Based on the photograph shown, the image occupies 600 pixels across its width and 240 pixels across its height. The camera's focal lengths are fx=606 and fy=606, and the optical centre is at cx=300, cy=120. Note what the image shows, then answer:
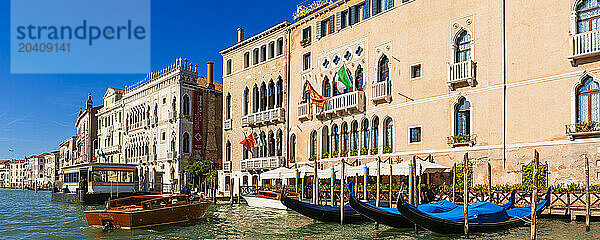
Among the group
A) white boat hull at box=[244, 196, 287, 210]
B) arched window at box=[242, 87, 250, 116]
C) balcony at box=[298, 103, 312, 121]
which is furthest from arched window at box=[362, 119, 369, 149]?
arched window at box=[242, 87, 250, 116]

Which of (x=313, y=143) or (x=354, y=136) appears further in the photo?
(x=313, y=143)

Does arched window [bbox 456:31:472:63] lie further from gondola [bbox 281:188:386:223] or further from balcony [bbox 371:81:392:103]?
gondola [bbox 281:188:386:223]

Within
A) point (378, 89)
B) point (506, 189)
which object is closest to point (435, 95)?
point (378, 89)

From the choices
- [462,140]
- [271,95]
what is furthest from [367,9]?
[271,95]

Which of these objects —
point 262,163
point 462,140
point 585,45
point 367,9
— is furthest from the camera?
point 262,163

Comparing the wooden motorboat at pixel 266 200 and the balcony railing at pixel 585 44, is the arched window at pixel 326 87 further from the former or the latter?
the balcony railing at pixel 585 44

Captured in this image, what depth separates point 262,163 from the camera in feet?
99.1

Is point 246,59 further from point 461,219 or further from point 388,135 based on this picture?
point 461,219

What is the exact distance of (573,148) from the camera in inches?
660

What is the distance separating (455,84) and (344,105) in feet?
18.6

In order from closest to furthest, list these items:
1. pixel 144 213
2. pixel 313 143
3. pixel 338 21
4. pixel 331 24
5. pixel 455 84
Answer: pixel 144 213
pixel 455 84
pixel 338 21
pixel 331 24
pixel 313 143

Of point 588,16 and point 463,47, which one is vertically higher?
point 588,16

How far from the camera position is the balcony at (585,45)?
16219 millimetres

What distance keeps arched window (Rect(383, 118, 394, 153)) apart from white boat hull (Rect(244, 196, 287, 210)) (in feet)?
14.8
